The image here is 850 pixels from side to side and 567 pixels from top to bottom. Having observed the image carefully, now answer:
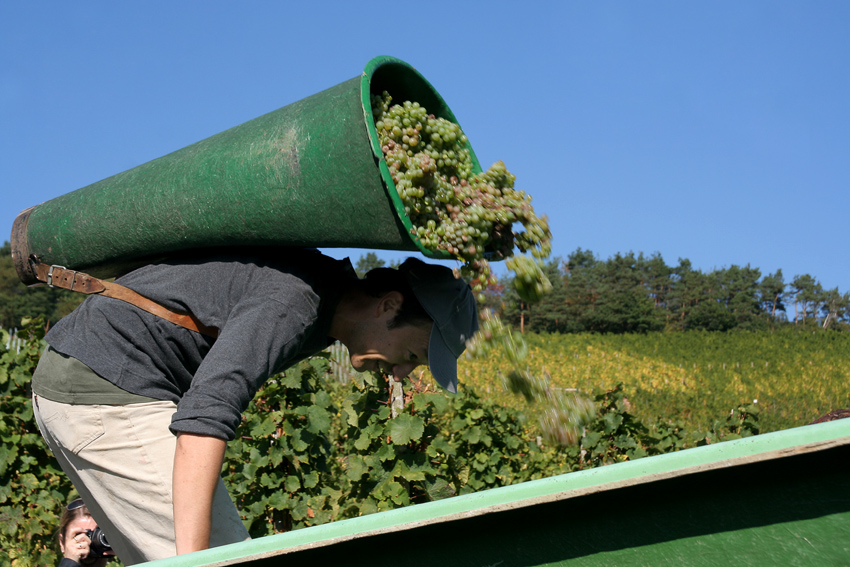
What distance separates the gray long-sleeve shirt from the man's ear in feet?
0.48

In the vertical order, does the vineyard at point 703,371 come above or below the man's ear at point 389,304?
below

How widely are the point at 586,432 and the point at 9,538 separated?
4.57m

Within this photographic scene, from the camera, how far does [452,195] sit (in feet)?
5.77

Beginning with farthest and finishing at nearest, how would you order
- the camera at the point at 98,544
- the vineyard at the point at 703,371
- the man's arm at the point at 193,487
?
the vineyard at the point at 703,371
the camera at the point at 98,544
the man's arm at the point at 193,487

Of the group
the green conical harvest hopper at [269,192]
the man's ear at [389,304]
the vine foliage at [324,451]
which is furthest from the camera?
the vine foliage at [324,451]

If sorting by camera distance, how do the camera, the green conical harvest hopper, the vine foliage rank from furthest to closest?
the vine foliage, the camera, the green conical harvest hopper

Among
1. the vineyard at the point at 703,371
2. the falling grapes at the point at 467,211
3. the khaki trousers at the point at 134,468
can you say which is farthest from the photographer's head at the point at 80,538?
the vineyard at the point at 703,371

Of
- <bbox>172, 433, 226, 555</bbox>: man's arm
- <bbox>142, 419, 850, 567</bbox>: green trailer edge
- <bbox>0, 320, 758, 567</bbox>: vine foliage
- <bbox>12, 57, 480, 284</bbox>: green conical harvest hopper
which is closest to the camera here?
<bbox>142, 419, 850, 567</bbox>: green trailer edge

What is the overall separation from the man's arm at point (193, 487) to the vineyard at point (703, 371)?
554 inches

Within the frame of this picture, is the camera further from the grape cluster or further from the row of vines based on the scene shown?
the grape cluster

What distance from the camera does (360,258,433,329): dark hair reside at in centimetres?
188

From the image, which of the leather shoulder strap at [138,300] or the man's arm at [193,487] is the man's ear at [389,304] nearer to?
the leather shoulder strap at [138,300]

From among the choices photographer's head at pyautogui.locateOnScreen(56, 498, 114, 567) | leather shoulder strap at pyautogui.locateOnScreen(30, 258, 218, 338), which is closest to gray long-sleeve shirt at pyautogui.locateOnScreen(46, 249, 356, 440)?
leather shoulder strap at pyautogui.locateOnScreen(30, 258, 218, 338)

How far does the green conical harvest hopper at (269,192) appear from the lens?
1.55 metres
